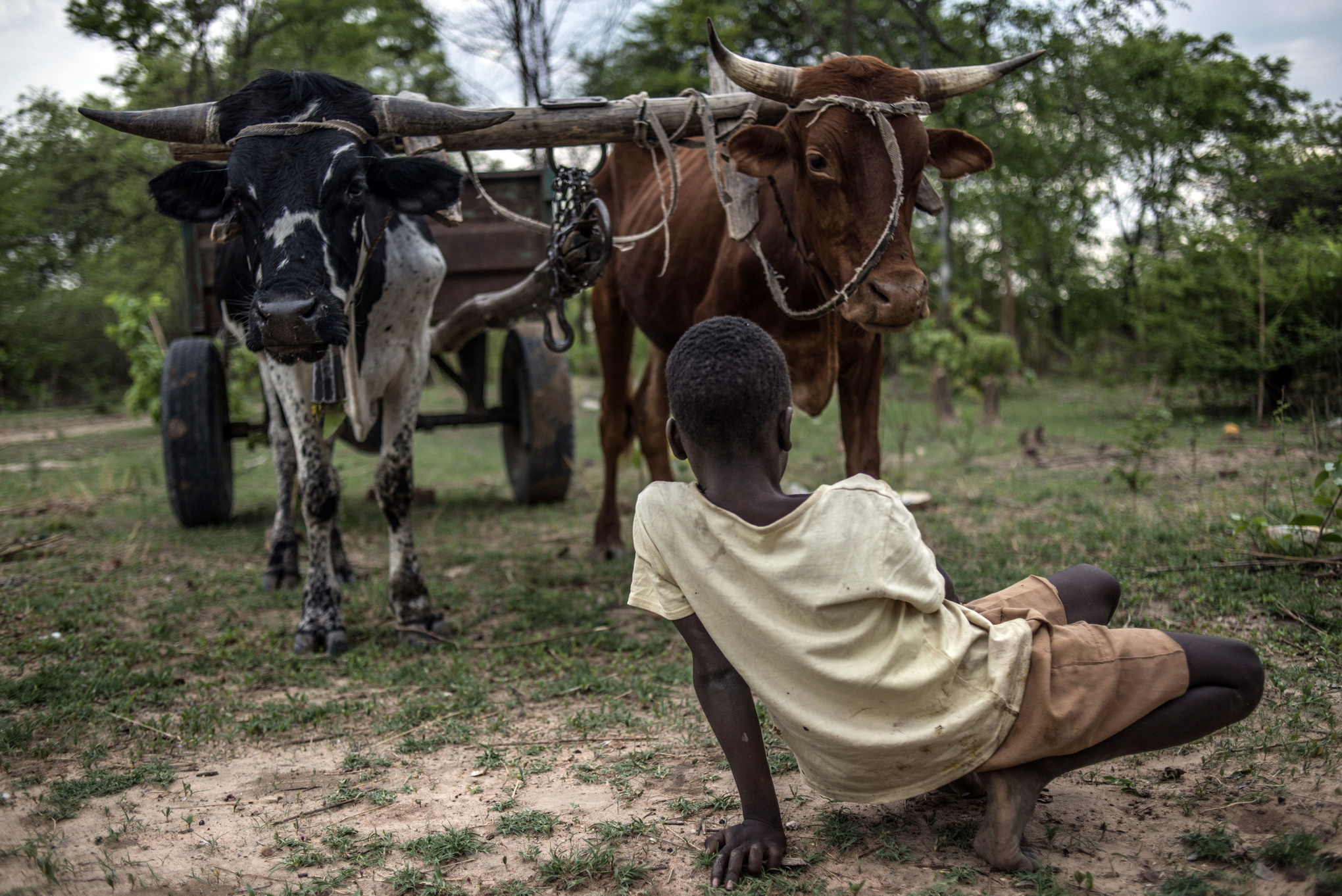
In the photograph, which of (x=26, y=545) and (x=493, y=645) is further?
(x=26, y=545)

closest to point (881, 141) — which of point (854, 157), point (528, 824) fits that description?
point (854, 157)

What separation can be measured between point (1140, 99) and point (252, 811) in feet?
46.2

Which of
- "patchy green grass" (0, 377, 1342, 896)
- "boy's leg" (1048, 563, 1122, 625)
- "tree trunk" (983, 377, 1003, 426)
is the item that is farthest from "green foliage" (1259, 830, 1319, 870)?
"tree trunk" (983, 377, 1003, 426)

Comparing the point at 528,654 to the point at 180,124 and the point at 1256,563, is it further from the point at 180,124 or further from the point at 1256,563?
the point at 1256,563

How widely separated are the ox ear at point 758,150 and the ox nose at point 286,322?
1.59 meters

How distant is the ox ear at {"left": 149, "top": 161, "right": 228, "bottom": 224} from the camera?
3699 mm

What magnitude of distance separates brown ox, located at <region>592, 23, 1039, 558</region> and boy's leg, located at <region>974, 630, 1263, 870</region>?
4.43 feet

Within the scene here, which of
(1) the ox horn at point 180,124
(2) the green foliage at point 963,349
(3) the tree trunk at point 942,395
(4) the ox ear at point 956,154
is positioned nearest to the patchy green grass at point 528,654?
(4) the ox ear at point 956,154

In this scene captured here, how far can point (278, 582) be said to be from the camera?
529 cm

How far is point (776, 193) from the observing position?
12.0 ft

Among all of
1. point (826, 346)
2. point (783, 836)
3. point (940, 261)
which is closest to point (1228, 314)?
point (940, 261)

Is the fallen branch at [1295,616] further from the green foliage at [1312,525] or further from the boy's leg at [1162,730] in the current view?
the boy's leg at [1162,730]

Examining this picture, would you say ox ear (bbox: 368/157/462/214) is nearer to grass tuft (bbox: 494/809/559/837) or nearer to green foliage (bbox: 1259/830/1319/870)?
grass tuft (bbox: 494/809/559/837)

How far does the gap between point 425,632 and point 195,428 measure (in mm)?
3002
